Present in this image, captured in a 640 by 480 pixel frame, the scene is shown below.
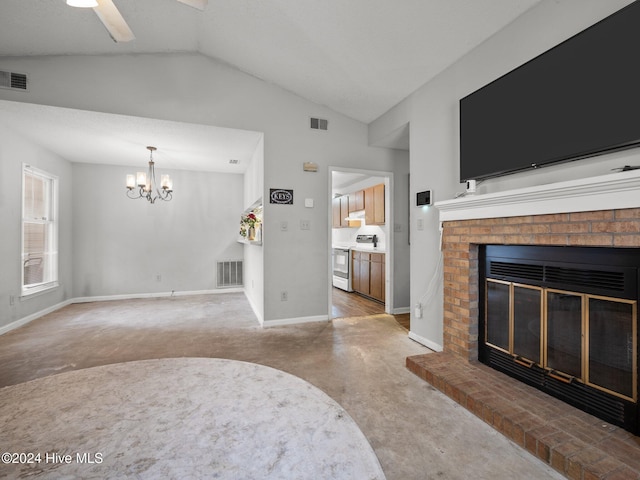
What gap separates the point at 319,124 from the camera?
4082mm

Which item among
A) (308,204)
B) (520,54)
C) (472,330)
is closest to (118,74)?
(308,204)

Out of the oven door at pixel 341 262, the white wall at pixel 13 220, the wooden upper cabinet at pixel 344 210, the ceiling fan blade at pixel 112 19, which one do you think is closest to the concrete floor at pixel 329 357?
the white wall at pixel 13 220

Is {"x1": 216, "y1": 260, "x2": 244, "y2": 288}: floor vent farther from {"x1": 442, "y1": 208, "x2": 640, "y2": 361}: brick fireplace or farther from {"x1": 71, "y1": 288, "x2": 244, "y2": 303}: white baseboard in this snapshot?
{"x1": 442, "y1": 208, "x2": 640, "y2": 361}: brick fireplace

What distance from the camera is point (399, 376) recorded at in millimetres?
2447

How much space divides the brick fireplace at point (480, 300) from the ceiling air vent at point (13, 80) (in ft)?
14.3

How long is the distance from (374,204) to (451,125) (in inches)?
91.3

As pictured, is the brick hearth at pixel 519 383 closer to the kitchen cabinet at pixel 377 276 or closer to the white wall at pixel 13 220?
the kitchen cabinet at pixel 377 276

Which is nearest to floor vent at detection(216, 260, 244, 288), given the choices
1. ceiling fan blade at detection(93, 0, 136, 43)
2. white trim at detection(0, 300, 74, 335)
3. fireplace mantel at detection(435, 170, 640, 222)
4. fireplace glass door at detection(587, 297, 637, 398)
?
white trim at detection(0, 300, 74, 335)

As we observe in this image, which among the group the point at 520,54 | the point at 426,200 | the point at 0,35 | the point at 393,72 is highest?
the point at 0,35

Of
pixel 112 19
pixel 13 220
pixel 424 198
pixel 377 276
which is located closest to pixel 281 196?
pixel 424 198

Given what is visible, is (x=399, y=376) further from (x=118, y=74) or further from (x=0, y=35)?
(x=0, y=35)

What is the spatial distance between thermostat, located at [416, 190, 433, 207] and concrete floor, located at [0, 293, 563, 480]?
1511 mm

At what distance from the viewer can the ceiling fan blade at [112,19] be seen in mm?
1687

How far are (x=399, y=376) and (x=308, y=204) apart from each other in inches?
93.7
